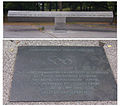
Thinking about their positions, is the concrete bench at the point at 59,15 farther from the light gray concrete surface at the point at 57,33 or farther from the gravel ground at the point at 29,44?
the gravel ground at the point at 29,44

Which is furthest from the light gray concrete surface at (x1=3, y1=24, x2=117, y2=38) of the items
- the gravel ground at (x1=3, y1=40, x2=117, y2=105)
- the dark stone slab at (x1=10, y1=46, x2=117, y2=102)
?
the dark stone slab at (x1=10, y1=46, x2=117, y2=102)

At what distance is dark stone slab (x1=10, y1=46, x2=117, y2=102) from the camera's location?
423cm

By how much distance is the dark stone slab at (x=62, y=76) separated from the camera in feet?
13.9

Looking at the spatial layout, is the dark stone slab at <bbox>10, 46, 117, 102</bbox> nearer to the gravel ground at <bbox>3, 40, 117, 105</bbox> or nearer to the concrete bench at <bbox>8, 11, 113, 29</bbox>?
the gravel ground at <bbox>3, 40, 117, 105</bbox>

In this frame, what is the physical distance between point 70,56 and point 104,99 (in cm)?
112

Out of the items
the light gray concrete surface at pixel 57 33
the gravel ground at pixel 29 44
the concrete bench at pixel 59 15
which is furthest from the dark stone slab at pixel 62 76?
the light gray concrete surface at pixel 57 33

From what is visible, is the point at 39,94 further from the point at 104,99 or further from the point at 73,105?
the point at 104,99

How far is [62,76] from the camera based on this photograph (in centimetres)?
445

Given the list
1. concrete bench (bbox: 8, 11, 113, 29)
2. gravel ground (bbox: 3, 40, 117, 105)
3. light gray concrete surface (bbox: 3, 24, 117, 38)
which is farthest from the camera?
light gray concrete surface (bbox: 3, 24, 117, 38)

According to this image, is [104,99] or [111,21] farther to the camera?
[111,21]

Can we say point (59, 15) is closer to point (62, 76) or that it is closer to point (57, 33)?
point (57, 33)

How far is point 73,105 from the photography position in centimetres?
414

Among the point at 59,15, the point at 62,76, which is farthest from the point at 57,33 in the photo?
the point at 62,76

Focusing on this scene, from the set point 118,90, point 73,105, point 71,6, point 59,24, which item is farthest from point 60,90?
point 71,6
